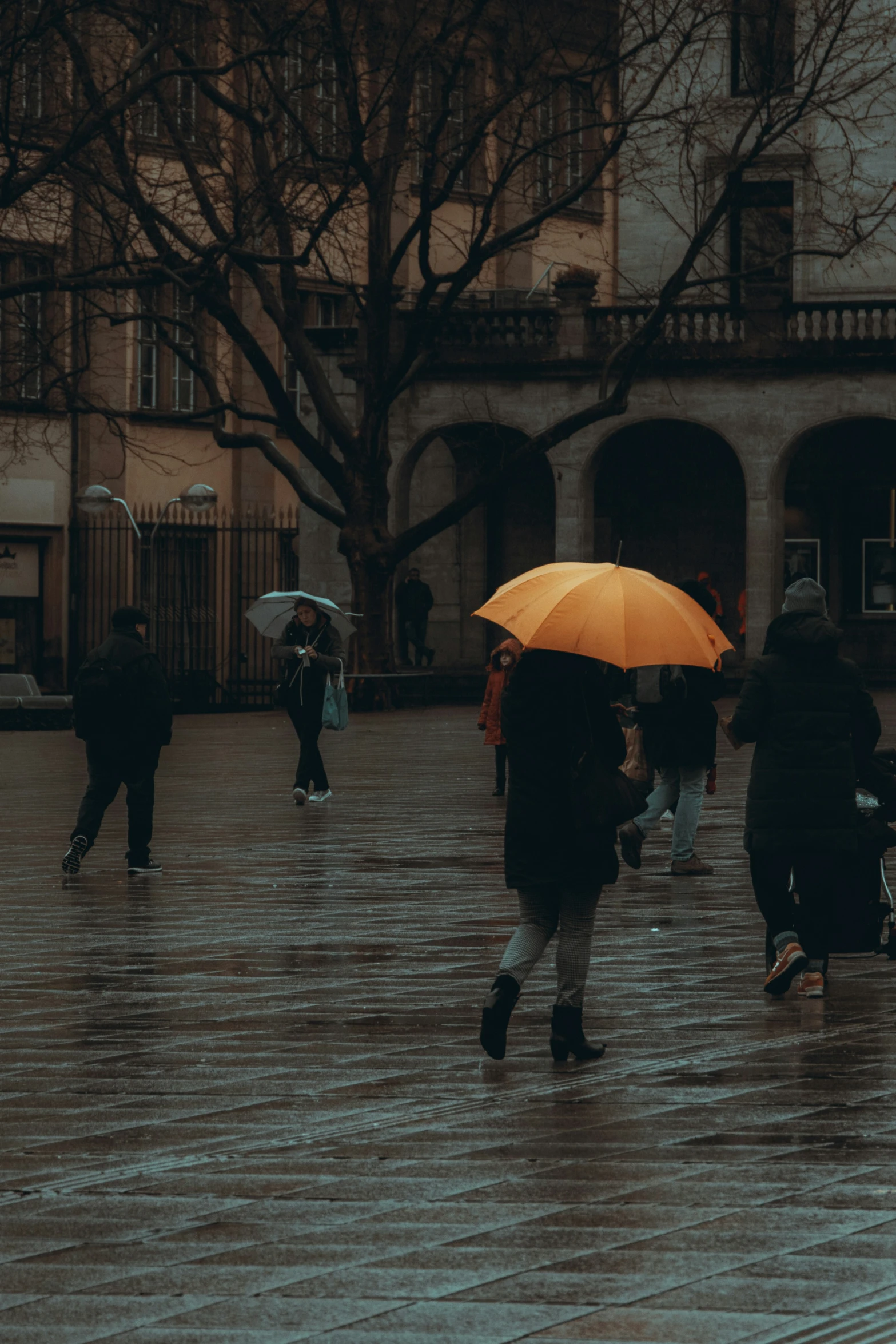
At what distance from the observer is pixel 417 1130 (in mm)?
6387

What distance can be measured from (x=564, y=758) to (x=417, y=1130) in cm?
164

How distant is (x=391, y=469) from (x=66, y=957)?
96.5ft

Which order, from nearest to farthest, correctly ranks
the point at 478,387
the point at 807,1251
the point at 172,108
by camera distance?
1. the point at 807,1251
2. the point at 172,108
3. the point at 478,387

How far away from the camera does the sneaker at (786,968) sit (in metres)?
8.66

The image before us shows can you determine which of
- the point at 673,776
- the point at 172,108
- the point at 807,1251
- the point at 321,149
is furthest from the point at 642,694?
the point at 172,108

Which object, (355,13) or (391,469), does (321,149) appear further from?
(391,469)

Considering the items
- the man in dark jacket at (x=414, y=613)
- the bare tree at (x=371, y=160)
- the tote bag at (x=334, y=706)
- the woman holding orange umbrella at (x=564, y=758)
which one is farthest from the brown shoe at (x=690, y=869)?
the man in dark jacket at (x=414, y=613)

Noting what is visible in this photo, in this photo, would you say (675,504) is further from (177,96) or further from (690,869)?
(690,869)

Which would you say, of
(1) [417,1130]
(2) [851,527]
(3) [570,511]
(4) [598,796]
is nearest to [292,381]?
(3) [570,511]

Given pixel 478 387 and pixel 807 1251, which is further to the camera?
pixel 478 387

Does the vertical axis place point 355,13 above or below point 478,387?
above

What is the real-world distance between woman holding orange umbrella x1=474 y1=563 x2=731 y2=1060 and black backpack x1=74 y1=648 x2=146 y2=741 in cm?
599

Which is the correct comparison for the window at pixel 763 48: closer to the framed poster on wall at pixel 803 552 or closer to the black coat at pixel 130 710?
the framed poster on wall at pixel 803 552

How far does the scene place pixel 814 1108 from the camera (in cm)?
665
